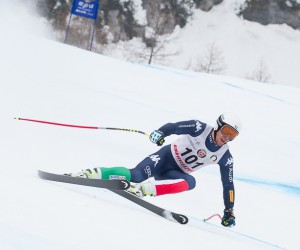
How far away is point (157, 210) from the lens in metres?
3.82

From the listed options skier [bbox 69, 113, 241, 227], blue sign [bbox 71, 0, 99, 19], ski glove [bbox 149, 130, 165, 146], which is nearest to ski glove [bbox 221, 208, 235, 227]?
skier [bbox 69, 113, 241, 227]

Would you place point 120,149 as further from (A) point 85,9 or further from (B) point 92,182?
(A) point 85,9

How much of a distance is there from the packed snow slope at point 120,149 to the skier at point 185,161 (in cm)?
20

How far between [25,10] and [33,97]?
79.4ft

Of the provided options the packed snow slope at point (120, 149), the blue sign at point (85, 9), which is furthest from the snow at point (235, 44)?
the packed snow slope at point (120, 149)

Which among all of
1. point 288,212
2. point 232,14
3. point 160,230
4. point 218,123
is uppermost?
point 232,14

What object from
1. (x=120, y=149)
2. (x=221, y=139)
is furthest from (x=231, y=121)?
(x=120, y=149)

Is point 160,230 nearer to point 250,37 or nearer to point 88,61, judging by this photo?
point 88,61

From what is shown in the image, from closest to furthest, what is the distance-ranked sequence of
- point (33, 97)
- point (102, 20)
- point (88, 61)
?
point (33, 97), point (88, 61), point (102, 20)

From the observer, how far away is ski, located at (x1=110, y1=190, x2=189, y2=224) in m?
3.77

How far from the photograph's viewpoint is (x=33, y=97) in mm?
8078

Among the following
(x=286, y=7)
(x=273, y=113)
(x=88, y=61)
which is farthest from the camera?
(x=286, y=7)

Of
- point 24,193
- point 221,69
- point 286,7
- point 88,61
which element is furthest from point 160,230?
point 286,7

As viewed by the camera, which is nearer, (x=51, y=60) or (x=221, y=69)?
(x=51, y=60)
